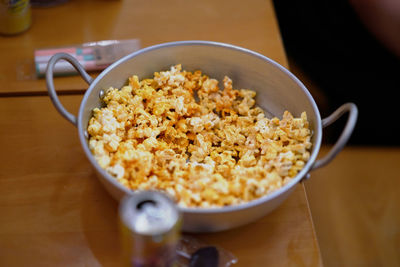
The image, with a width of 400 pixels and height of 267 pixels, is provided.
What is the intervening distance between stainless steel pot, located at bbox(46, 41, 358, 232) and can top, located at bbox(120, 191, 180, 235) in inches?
5.7

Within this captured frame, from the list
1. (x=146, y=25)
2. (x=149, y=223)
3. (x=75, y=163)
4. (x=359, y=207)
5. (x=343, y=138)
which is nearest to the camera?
(x=149, y=223)

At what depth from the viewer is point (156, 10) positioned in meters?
1.37

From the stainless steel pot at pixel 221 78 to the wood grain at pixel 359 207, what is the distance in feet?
2.29

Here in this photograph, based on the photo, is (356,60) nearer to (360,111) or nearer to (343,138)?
(360,111)

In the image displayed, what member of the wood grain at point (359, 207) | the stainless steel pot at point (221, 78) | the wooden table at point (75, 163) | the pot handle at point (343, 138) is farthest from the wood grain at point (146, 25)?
the wood grain at point (359, 207)

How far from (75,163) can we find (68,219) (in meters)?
0.15

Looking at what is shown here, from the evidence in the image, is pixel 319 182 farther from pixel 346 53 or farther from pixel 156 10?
pixel 156 10

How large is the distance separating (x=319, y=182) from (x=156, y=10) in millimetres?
906

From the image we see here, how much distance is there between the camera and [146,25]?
1.32m

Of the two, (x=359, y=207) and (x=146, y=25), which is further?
(x=359, y=207)

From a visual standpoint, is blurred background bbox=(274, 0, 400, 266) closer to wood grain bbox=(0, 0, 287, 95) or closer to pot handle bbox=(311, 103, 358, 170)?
wood grain bbox=(0, 0, 287, 95)

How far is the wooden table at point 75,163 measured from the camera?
0.83m

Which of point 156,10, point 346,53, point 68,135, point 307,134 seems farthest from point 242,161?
point 346,53

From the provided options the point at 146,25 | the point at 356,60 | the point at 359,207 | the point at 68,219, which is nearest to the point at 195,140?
the point at 68,219
